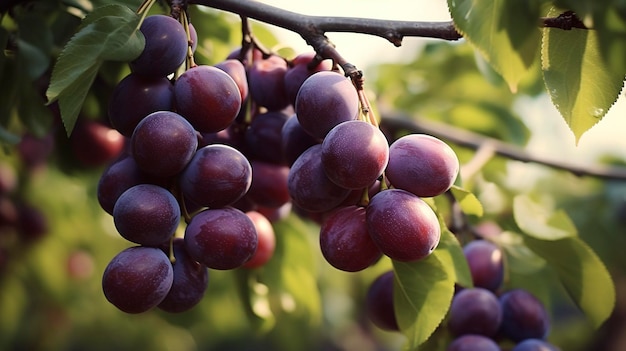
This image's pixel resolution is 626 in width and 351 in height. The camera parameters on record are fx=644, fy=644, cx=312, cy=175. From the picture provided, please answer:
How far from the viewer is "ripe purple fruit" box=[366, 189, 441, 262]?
596 millimetres

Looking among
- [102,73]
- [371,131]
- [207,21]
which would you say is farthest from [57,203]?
[371,131]

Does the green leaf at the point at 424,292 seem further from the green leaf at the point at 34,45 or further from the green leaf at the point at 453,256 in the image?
the green leaf at the point at 34,45

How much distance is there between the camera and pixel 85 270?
2.21 metres

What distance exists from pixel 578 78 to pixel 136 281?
0.46 m

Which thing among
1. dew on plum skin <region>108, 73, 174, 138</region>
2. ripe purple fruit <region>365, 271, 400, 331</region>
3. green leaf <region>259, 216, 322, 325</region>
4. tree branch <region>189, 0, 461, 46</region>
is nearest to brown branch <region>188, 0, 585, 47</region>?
tree branch <region>189, 0, 461, 46</region>

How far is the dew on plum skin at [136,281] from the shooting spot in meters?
0.58

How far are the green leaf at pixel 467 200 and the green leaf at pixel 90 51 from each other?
37 cm

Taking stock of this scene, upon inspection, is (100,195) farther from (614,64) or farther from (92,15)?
(614,64)

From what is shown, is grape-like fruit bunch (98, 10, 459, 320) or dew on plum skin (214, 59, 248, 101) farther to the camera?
dew on plum skin (214, 59, 248, 101)

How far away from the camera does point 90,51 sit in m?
0.61

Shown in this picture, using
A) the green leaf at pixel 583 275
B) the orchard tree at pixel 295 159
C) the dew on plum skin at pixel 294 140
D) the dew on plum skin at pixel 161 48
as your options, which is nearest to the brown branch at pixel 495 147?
A: the orchard tree at pixel 295 159

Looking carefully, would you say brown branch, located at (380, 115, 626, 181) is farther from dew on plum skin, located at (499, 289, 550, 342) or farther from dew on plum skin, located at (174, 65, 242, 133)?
dew on plum skin, located at (174, 65, 242, 133)

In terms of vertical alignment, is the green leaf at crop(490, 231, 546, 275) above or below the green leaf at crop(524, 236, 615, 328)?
below

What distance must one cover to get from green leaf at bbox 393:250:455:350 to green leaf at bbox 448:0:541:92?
0.22m
